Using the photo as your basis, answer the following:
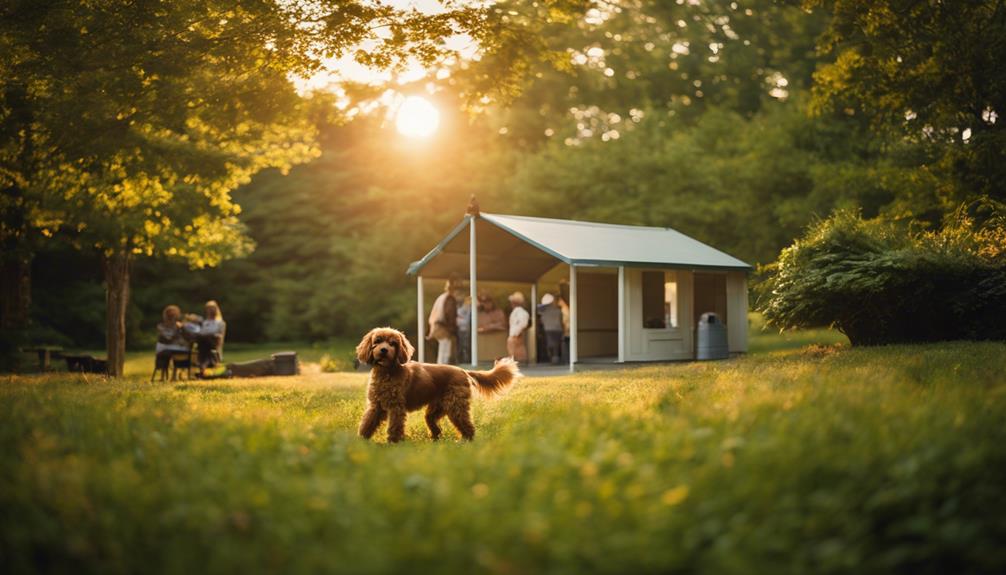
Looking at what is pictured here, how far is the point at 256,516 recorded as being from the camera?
13.8 ft

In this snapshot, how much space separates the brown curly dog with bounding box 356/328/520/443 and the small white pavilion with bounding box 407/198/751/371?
9.27 meters

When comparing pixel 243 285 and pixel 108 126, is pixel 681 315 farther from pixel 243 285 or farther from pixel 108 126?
pixel 243 285

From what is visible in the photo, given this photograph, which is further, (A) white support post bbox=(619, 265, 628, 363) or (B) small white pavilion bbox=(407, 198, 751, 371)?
(B) small white pavilion bbox=(407, 198, 751, 371)

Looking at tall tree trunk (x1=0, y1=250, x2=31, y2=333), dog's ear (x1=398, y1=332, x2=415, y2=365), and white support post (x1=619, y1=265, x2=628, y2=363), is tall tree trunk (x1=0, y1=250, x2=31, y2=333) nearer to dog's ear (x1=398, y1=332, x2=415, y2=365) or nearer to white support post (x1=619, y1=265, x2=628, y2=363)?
white support post (x1=619, y1=265, x2=628, y2=363)

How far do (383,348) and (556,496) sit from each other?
4182 millimetres

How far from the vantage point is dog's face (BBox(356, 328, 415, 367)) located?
27.2 ft

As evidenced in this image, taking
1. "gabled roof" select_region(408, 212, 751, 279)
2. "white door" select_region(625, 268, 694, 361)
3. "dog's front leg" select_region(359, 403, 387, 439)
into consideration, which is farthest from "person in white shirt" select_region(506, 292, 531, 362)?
"dog's front leg" select_region(359, 403, 387, 439)

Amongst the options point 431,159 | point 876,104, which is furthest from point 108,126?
point 431,159

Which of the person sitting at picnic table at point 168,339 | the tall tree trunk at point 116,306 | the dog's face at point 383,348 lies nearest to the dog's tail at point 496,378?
the dog's face at point 383,348

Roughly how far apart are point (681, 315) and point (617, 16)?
76.1 feet

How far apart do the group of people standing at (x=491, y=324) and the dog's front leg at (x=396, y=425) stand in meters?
9.69

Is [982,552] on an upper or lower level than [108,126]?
lower

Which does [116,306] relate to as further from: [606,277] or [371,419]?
[371,419]

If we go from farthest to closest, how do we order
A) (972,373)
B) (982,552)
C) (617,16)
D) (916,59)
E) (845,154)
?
(617,16), (845,154), (916,59), (972,373), (982,552)
